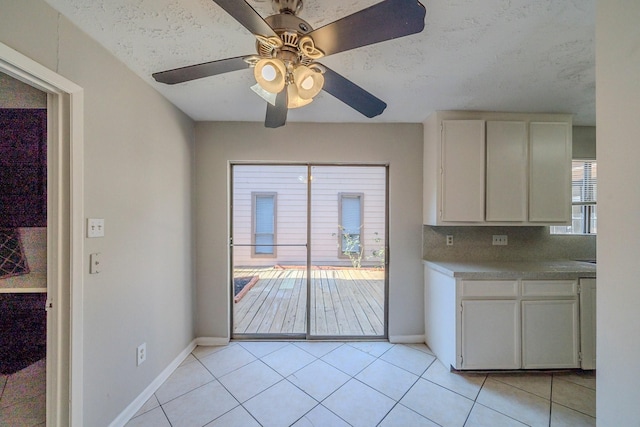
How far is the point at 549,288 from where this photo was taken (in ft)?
6.76

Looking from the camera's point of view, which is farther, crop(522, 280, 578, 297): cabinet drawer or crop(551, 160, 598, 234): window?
crop(551, 160, 598, 234): window

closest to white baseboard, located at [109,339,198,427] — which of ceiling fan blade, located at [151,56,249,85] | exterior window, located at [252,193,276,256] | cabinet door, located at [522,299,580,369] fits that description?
exterior window, located at [252,193,276,256]

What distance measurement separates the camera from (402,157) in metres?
2.64

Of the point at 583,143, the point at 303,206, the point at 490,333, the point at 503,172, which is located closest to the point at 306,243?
the point at 303,206

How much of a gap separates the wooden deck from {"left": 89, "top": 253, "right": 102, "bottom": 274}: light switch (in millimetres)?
1467

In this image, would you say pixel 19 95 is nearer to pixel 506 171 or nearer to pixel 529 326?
pixel 506 171

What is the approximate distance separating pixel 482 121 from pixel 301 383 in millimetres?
2843

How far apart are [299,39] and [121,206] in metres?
1.53

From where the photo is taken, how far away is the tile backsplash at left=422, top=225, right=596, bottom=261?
2.57 meters

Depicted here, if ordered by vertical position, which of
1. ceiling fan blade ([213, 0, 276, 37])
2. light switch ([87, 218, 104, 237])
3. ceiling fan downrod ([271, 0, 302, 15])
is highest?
ceiling fan downrod ([271, 0, 302, 15])

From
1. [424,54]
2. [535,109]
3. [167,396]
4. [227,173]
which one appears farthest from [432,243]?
[167,396]

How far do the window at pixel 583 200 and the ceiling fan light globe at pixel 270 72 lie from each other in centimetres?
328

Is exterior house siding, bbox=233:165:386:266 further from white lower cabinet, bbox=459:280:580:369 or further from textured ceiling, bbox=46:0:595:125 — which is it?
white lower cabinet, bbox=459:280:580:369

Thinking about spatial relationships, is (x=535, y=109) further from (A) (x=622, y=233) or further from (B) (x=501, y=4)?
(A) (x=622, y=233)
